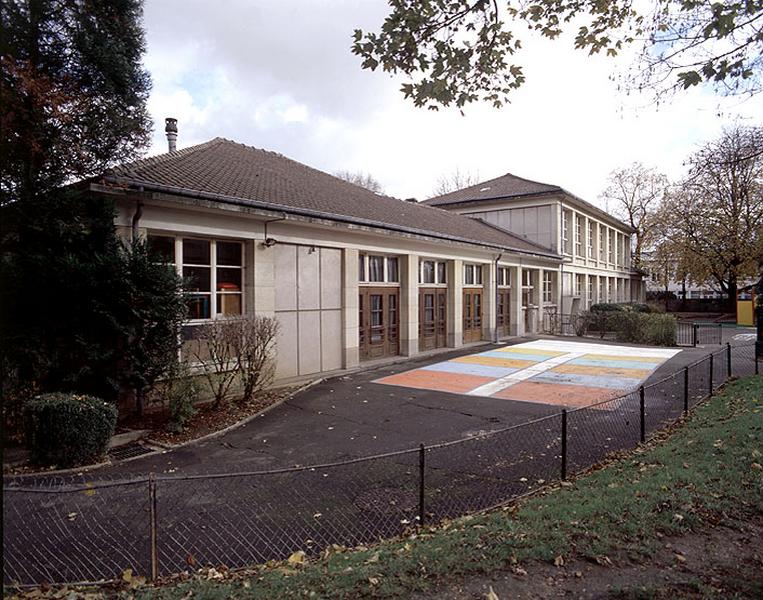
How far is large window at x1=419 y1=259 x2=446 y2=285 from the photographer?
1864cm

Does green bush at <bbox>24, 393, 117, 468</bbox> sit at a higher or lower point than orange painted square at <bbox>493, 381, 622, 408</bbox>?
higher

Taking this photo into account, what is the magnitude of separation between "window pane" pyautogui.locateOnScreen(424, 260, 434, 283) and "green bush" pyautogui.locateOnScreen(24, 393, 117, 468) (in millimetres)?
13488

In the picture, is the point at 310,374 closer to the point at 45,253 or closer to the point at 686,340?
the point at 45,253

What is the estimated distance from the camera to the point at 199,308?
10727 mm

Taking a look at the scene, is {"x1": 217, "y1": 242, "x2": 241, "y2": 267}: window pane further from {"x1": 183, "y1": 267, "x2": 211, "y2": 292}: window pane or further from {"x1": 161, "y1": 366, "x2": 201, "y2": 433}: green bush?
{"x1": 161, "y1": 366, "x2": 201, "y2": 433}: green bush

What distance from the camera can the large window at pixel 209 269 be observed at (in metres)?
10.4

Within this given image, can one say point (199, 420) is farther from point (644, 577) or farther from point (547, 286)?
point (547, 286)

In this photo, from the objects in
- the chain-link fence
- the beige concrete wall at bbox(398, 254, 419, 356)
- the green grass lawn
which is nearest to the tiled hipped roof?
the beige concrete wall at bbox(398, 254, 419, 356)

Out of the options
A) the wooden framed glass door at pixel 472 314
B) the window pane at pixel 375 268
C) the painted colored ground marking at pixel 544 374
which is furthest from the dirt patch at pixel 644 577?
the wooden framed glass door at pixel 472 314

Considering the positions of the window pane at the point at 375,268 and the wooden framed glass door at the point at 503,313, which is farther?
the wooden framed glass door at the point at 503,313

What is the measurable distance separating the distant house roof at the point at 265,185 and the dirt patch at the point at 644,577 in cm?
840

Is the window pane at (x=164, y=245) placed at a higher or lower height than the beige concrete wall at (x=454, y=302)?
higher

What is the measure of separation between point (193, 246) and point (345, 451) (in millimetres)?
5953

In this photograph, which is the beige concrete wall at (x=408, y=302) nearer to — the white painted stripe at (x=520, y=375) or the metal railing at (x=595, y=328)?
the white painted stripe at (x=520, y=375)
